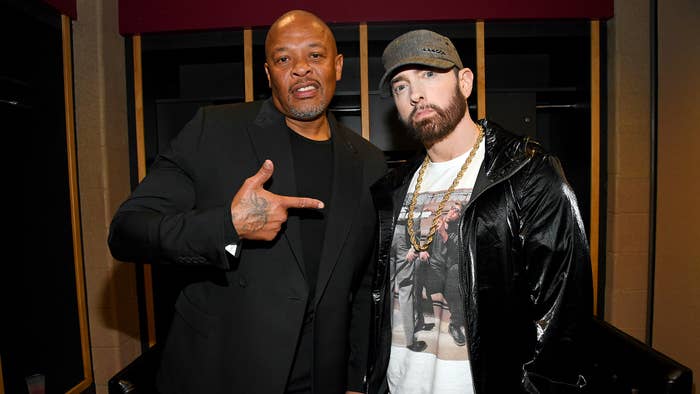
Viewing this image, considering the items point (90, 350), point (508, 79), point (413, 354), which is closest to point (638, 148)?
point (508, 79)

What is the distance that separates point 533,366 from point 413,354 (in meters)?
0.34

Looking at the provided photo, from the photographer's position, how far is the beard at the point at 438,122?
1.30 m

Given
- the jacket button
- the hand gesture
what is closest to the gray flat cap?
the hand gesture

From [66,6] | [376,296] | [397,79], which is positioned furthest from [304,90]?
[66,6]

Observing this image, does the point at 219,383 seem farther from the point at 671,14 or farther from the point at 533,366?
the point at 671,14

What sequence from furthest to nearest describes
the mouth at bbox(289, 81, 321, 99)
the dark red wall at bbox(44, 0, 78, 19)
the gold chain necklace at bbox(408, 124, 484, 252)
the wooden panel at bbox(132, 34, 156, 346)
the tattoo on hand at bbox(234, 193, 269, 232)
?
the wooden panel at bbox(132, 34, 156, 346) → the dark red wall at bbox(44, 0, 78, 19) → the mouth at bbox(289, 81, 321, 99) → the gold chain necklace at bbox(408, 124, 484, 252) → the tattoo on hand at bbox(234, 193, 269, 232)

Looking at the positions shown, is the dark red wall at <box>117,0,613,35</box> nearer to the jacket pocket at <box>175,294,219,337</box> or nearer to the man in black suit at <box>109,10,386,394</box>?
the man in black suit at <box>109,10,386,394</box>

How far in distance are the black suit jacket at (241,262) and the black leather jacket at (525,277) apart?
437mm

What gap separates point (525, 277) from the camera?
3.81ft

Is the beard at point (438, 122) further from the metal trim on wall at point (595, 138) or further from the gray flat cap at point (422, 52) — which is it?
the metal trim on wall at point (595, 138)

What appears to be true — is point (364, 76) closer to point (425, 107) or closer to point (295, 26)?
point (295, 26)

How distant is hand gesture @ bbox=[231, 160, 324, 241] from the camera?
1.08 metres

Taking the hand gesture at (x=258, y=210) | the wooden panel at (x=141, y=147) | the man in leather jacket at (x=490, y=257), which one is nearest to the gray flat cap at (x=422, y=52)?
the man in leather jacket at (x=490, y=257)

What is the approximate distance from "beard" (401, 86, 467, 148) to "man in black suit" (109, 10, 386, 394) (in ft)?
0.93
